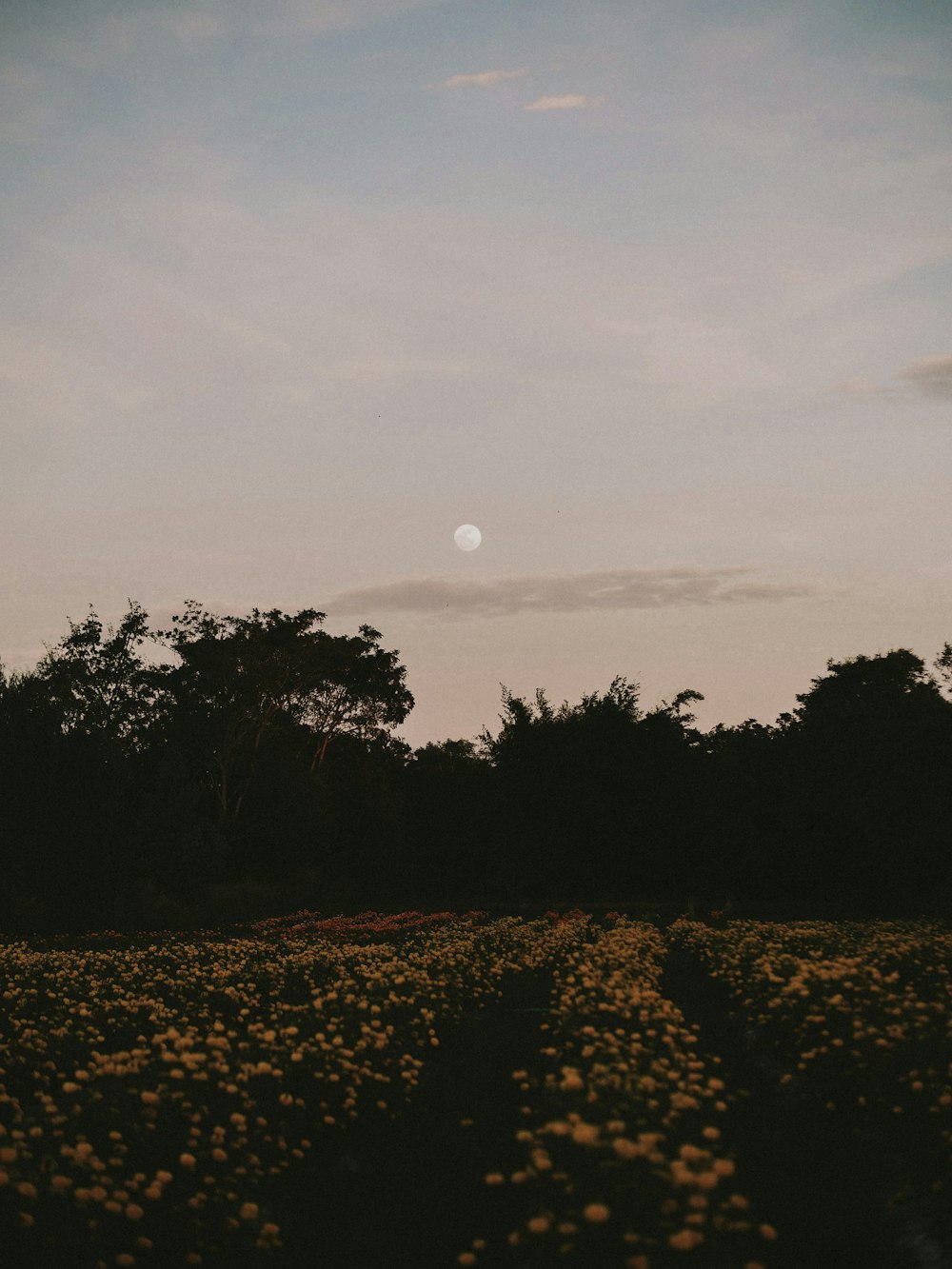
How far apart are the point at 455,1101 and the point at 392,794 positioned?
52567 millimetres

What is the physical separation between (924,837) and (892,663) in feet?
131

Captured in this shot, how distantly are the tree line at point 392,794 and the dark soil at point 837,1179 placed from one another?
25.0m

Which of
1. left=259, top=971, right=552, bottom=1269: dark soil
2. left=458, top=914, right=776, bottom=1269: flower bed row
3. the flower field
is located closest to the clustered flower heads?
the flower field

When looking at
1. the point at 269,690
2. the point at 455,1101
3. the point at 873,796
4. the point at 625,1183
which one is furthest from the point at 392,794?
the point at 625,1183

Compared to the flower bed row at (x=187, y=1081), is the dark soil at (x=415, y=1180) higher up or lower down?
lower down

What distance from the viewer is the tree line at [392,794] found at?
32.5 metres

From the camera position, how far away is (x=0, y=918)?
3023 centimetres

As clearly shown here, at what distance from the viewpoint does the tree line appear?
32469mm

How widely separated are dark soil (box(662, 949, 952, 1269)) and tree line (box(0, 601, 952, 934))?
25.0m

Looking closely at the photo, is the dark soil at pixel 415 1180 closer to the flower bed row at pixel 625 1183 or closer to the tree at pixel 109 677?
the flower bed row at pixel 625 1183

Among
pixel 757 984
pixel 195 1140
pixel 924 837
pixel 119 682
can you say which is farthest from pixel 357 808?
pixel 195 1140

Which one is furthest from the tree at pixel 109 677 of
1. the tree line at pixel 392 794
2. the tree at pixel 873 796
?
the tree at pixel 873 796

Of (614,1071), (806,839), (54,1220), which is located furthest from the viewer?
(806,839)

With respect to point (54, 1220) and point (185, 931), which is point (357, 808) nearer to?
point (185, 931)
